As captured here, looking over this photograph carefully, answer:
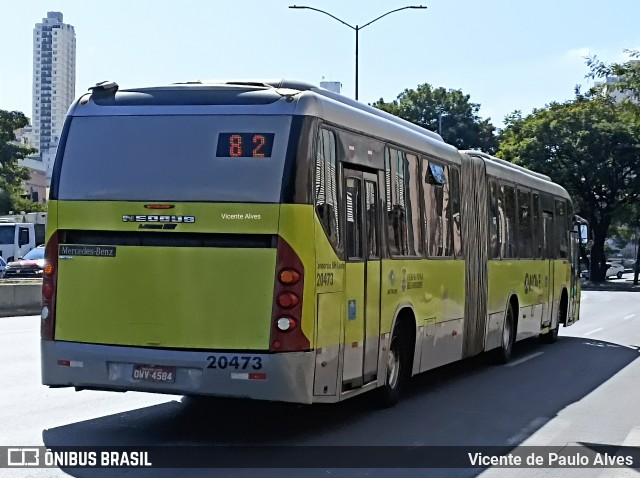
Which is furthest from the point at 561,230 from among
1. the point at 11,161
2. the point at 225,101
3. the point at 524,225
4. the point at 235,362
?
the point at 11,161

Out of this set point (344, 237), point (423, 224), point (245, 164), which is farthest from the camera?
point (423, 224)

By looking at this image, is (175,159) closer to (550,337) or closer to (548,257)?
(548,257)

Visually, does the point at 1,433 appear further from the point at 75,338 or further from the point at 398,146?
the point at 398,146

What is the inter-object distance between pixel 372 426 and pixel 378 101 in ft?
282

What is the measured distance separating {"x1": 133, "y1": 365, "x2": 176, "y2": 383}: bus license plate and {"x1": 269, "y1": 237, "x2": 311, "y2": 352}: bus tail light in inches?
35.6

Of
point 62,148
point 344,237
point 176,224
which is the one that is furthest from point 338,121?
point 62,148

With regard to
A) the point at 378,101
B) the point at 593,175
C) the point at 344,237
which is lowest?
the point at 344,237

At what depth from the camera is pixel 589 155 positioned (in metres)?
64.1

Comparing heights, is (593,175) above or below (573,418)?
above

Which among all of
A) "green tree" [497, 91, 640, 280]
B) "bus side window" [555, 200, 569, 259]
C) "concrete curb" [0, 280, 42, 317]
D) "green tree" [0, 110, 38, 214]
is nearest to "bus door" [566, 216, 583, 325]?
"bus side window" [555, 200, 569, 259]

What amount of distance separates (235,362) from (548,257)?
42.7 ft

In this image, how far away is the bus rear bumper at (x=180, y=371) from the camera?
342 inches

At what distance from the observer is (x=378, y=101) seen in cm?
9512

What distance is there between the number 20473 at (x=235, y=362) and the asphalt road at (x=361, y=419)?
76 centimetres
